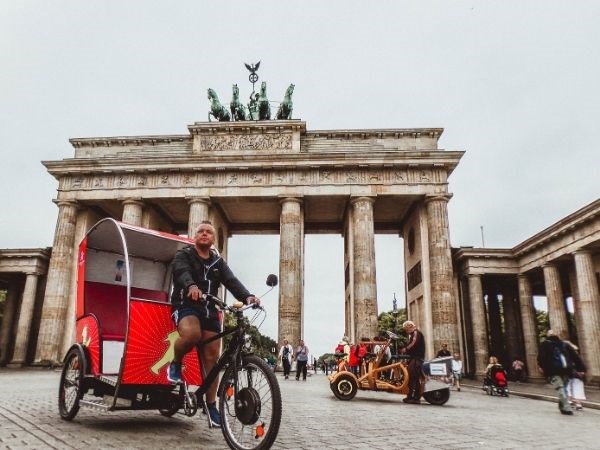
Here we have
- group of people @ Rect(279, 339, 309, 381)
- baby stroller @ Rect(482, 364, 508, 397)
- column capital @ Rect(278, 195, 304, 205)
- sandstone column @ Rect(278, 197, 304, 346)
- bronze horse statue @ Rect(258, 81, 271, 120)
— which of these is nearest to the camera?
baby stroller @ Rect(482, 364, 508, 397)

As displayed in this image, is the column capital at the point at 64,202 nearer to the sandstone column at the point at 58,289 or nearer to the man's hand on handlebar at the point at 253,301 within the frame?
the sandstone column at the point at 58,289

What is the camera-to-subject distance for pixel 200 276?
485 cm

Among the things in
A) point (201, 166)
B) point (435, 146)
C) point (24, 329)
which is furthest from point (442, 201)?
Answer: point (24, 329)

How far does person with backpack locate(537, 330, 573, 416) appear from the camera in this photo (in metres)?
10.1

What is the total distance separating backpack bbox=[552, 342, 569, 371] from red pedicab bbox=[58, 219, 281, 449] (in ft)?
28.3

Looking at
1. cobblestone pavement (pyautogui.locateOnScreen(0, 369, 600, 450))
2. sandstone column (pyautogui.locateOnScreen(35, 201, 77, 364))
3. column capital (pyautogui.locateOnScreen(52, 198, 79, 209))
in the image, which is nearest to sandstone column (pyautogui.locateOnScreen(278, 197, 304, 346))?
sandstone column (pyautogui.locateOnScreen(35, 201, 77, 364))

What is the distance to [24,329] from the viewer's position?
100ft

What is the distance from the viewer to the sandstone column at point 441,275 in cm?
2766

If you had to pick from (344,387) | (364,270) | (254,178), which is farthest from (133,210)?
(344,387)

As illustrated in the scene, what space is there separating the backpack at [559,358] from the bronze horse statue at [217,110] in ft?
95.1

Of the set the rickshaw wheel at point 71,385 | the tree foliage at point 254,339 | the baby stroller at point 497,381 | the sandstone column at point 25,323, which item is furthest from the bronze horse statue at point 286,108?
the rickshaw wheel at point 71,385

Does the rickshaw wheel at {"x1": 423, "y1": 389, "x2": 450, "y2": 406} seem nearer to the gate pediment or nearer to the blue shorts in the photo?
the blue shorts

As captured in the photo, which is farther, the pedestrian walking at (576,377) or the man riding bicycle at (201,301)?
the pedestrian walking at (576,377)

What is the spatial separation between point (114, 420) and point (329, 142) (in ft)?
92.7
